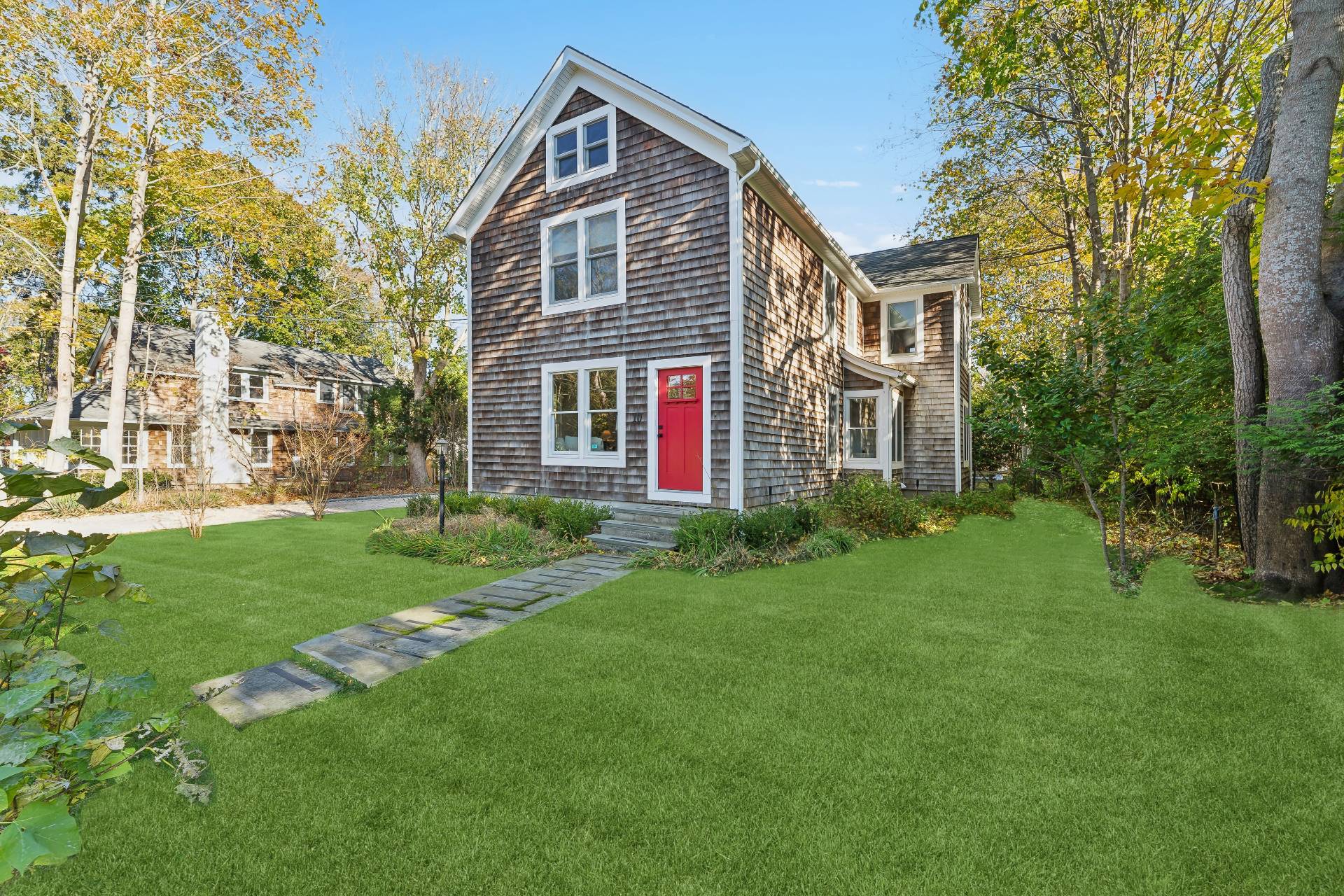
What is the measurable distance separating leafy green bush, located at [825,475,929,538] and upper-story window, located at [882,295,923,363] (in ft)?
16.9

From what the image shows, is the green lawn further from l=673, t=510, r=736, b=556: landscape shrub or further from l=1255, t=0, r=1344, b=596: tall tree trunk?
l=673, t=510, r=736, b=556: landscape shrub

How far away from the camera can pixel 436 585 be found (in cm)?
661

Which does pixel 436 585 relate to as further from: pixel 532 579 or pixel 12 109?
pixel 12 109

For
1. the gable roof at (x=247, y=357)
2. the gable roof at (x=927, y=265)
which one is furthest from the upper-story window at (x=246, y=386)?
the gable roof at (x=927, y=265)

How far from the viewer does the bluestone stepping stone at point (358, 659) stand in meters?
4.00

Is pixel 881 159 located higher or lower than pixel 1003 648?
higher

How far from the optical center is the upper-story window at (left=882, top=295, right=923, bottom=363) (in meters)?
14.4

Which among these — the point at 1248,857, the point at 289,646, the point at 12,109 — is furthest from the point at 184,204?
the point at 1248,857

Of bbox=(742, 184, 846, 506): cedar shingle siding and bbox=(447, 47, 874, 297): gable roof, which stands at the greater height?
bbox=(447, 47, 874, 297): gable roof

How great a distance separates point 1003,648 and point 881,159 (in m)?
16.9

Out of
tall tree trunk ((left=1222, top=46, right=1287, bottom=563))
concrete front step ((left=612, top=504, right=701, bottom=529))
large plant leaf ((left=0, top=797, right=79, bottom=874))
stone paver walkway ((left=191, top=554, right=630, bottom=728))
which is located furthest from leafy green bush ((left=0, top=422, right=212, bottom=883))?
tall tree trunk ((left=1222, top=46, right=1287, bottom=563))

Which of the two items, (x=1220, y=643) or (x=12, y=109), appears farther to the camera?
(x=12, y=109)

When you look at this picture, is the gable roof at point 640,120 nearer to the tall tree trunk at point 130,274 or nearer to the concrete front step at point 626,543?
the concrete front step at point 626,543

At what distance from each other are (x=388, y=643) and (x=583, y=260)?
295 inches
